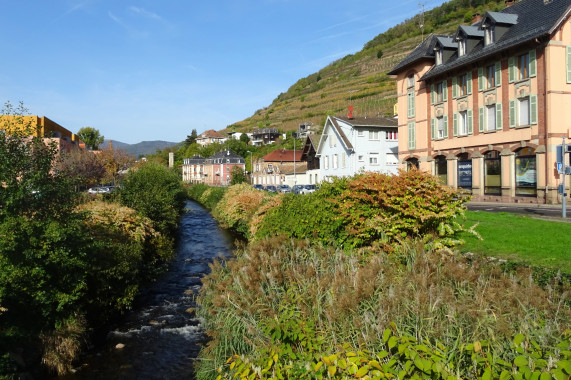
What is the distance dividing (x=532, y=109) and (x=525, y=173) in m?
4.06

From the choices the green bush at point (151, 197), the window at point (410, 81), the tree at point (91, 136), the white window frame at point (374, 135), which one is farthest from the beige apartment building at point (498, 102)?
the tree at point (91, 136)

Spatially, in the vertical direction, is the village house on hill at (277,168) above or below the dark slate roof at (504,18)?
below

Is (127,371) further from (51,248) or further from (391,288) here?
(391,288)

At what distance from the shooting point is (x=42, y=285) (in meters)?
7.86

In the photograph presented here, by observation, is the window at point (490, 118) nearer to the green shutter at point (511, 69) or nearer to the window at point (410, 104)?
the green shutter at point (511, 69)

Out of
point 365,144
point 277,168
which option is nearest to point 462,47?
point 365,144

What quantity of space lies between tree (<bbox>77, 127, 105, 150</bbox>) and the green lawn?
342 ft

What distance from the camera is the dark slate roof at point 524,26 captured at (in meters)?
25.7

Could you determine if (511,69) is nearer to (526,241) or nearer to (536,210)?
(536,210)

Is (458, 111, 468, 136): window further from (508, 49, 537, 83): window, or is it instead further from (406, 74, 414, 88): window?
(406, 74, 414, 88): window

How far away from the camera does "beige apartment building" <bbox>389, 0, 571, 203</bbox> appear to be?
25.8 metres

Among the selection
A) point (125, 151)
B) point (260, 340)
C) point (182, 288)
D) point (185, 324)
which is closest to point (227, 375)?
point (260, 340)

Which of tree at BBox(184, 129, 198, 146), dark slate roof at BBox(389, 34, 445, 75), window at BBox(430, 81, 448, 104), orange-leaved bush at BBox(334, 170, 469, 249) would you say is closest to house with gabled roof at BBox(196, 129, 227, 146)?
tree at BBox(184, 129, 198, 146)

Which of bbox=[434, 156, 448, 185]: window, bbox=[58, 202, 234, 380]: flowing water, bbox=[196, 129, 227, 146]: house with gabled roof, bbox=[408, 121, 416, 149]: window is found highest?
bbox=[196, 129, 227, 146]: house with gabled roof
